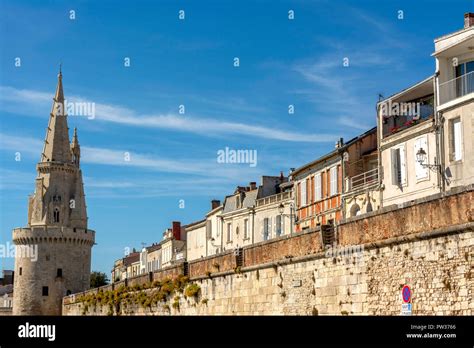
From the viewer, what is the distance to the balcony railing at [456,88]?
2670 centimetres

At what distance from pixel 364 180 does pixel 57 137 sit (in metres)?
52.0

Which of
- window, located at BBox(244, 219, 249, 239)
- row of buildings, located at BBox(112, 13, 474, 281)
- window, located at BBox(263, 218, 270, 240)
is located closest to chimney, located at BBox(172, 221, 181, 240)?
window, located at BBox(244, 219, 249, 239)

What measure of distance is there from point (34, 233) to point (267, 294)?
56290 millimetres

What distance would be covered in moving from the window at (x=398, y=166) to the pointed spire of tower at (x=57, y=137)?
180 ft

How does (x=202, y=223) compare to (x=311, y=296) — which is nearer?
(x=311, y=296)

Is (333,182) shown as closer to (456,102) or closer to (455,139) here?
(455,139)

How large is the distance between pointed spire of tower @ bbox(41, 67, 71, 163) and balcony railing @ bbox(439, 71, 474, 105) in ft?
190

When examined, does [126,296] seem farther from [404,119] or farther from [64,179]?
[64,179]

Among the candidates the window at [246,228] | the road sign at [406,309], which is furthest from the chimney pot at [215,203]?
the road sign at [406,309]

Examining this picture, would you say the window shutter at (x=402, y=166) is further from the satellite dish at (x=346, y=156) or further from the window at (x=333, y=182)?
the window at (x=333, y=182)

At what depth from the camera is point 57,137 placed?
80438 mm

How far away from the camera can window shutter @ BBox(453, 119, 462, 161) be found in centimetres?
2641
